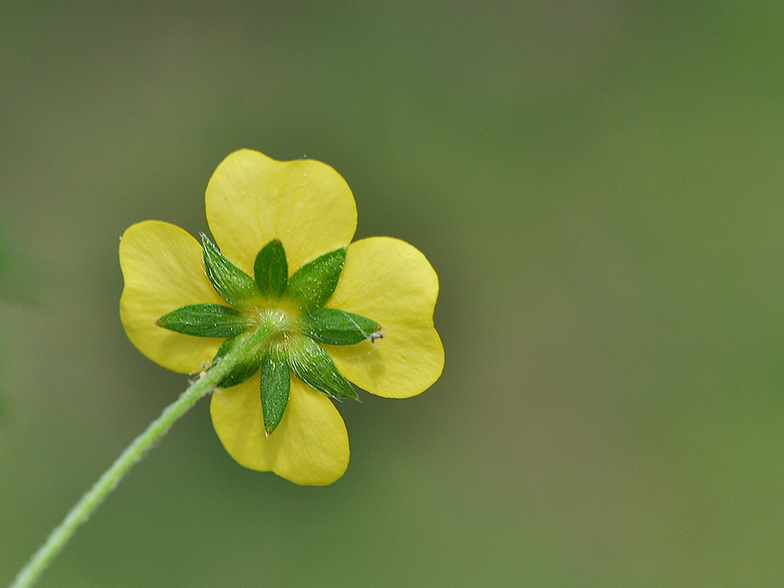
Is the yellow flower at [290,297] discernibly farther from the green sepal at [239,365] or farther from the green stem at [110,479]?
the green stem at [110,479]

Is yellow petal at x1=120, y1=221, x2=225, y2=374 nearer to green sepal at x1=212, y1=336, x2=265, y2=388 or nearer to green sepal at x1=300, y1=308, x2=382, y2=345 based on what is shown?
green sepal at x1=212, y1=336, x2=265, y2=388

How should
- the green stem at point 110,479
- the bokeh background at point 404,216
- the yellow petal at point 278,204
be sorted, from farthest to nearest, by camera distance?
the bokeh background at point 404,216 → the yellow petal at point 278,204 → the green stem at point 110,479

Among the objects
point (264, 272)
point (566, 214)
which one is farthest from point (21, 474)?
point (566, 214)

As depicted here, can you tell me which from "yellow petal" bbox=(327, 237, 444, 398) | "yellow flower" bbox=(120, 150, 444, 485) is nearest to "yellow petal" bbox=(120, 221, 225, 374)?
"yellow flower" bbox=(120, 150, 444, 485)

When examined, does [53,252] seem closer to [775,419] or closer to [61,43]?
[61,43]

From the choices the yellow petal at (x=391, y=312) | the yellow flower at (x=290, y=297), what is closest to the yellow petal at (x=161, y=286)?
the yellow flower at (x=290, y=297)

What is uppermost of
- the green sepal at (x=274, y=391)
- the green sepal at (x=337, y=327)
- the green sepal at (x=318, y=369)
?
the green sepal at (x=337, y=327)
